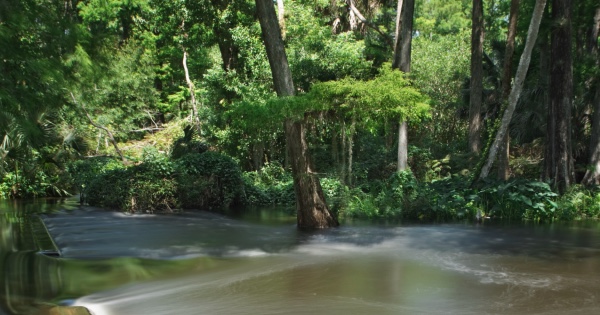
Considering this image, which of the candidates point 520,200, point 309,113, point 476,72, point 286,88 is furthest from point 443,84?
point 309,113

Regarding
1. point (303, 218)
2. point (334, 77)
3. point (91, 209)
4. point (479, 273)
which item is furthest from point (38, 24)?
point (334, 77)

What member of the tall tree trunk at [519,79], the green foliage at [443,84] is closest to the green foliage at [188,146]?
the tall tree trunk at [519,79]

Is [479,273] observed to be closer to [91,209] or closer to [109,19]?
[91,209]

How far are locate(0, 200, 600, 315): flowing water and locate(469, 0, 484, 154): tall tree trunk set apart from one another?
9004 millimetres

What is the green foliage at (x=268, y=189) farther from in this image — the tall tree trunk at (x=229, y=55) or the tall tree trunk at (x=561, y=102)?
the tall tree trunk at (x=561, y=102)

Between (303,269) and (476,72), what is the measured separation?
16.4m

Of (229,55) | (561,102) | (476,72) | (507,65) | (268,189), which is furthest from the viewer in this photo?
(229,55)

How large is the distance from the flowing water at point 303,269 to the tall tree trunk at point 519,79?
3.30 m

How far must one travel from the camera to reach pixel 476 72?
22359mm

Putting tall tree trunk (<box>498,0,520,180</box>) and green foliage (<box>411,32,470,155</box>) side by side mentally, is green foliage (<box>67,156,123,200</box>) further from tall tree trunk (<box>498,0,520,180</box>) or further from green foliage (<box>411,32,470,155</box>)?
green foliage (<box>411,32,470,155</box>)

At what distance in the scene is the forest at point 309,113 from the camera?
1033 centimetres

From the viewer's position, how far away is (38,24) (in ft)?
27.8

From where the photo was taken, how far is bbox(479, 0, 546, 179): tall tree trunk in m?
14.5

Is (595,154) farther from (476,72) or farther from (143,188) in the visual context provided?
(143,188)
